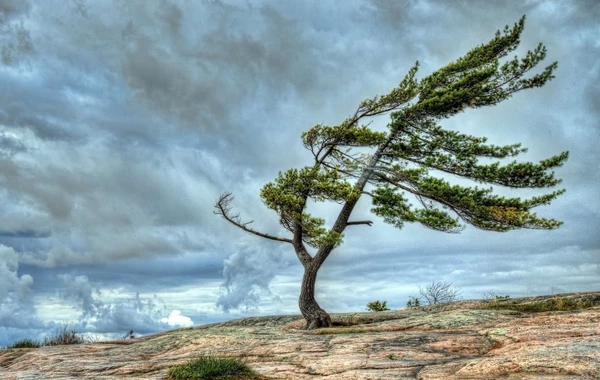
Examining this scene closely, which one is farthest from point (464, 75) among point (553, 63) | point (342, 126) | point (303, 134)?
point (303, 134)

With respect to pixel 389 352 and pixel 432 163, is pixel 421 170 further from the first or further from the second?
pixel 389 352

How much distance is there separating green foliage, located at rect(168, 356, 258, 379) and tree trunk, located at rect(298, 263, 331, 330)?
1055 cm

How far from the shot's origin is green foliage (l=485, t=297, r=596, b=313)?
1929 centimetres

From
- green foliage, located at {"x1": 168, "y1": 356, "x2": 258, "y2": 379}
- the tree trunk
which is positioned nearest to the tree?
the tree trunk

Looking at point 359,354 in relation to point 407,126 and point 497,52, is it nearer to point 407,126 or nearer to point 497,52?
point 407,126

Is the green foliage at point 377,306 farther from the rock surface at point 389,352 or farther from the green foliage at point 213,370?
the green foliage at point 213,370

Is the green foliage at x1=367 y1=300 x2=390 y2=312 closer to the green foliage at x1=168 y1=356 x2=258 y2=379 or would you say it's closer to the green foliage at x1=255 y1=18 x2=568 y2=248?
the green foliage at x1=255 y1=18 x2=568 y2=248

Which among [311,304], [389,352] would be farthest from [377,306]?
[389,352]

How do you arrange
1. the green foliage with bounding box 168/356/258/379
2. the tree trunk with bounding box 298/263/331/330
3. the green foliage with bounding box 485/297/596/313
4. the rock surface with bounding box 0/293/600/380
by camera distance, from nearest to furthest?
the rock surface with bounding box 0/293/600/380 < the green foliage with bounding box 168/356/258/379 < the green foliage with bounding box 485/297/596/313 < the tree trunk with bounding box 298/263/331/330

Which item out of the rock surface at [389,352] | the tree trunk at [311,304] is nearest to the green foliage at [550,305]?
the rock surface at [389,352]

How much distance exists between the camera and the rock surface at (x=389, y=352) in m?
9.38

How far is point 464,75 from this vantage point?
77.5 ft

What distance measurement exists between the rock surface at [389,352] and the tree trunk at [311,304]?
11.4 ft

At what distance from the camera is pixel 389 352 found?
40.5 feet
